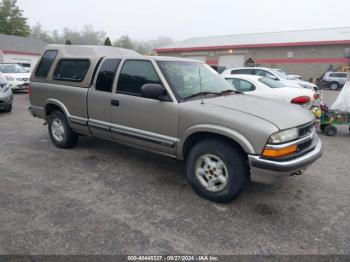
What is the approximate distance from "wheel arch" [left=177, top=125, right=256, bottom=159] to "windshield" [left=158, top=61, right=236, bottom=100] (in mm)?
542

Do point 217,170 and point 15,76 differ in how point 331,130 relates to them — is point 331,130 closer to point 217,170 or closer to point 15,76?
point 217,170

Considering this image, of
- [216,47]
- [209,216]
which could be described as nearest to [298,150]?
A: [209,216]

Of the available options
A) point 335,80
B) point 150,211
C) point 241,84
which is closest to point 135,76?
point 150,211

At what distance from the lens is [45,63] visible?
5.73 m

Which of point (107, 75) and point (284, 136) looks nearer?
point (284, 136)

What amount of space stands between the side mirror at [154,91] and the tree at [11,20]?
2121 inches

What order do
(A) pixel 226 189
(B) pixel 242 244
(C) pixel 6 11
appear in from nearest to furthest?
(B) pixel 242 244 < (A) pixel 226 189 < (C) pixel 6 11

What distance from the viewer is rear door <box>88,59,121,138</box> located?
4633mm

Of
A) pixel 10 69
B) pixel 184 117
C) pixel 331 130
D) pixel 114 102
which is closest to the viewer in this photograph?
pixel 184 117

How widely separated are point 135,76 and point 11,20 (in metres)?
54.2

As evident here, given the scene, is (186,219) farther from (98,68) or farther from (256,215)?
(98,68)

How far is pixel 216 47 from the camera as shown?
114 ft

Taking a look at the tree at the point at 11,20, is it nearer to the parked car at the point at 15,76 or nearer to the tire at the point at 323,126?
the parked car at the point at 15,76

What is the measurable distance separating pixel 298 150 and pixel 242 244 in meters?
1.34
